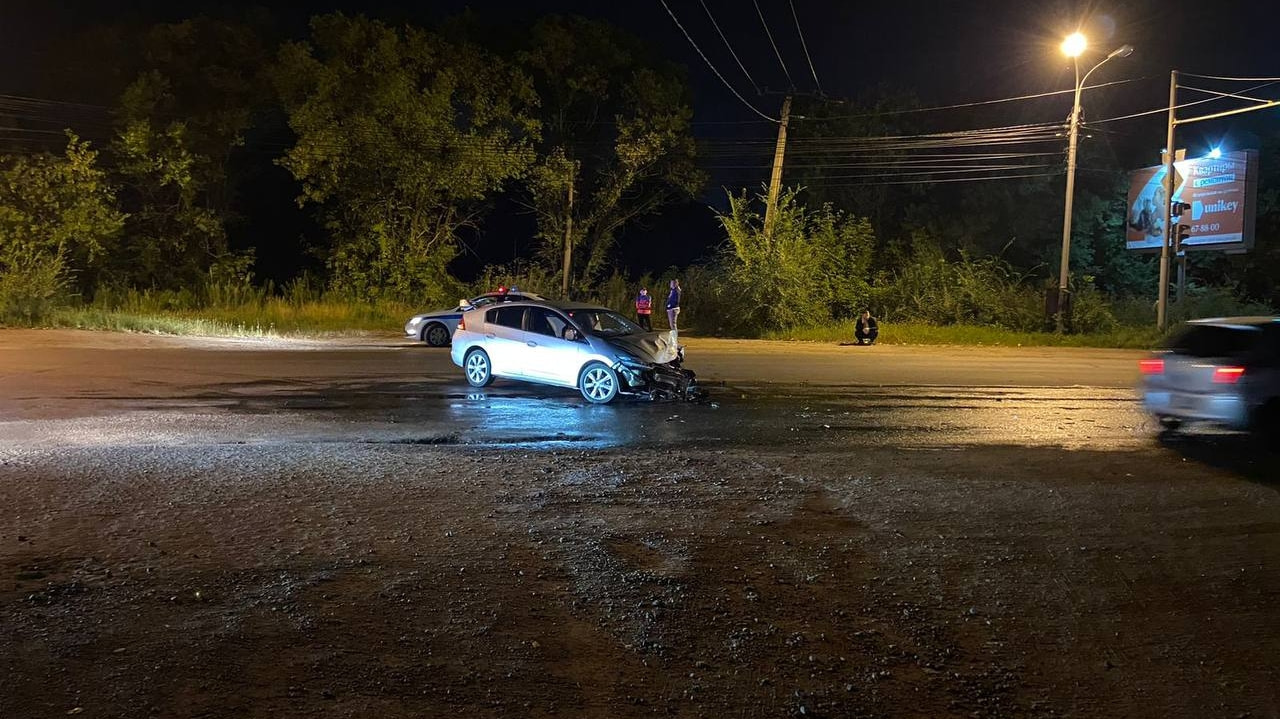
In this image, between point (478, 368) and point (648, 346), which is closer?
point (648, 346)

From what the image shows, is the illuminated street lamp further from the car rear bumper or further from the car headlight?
the car headlight

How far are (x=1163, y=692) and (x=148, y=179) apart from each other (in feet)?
132

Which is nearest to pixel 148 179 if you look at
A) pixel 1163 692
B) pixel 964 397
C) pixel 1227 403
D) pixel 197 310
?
pixel 197 310

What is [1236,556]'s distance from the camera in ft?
19.0

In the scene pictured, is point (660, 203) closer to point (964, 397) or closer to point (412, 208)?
point (412, 208)

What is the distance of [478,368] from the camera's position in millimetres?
14344

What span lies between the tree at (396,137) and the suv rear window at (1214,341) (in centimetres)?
2908

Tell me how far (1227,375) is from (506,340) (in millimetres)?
8997

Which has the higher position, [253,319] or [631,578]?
[253,319]

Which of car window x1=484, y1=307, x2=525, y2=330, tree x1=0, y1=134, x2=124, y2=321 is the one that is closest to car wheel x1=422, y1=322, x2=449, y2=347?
car window x1=484, y1=307, x2=525, y2=330

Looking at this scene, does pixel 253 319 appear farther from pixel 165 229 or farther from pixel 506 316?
pixel 506 316

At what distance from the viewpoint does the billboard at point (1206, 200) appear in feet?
102

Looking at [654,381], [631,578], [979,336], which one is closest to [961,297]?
[979,336]

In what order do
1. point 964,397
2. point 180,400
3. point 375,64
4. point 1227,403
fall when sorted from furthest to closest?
1. point 375,64
2. point 964,397
3. point 180,400
4. point 1227,403
